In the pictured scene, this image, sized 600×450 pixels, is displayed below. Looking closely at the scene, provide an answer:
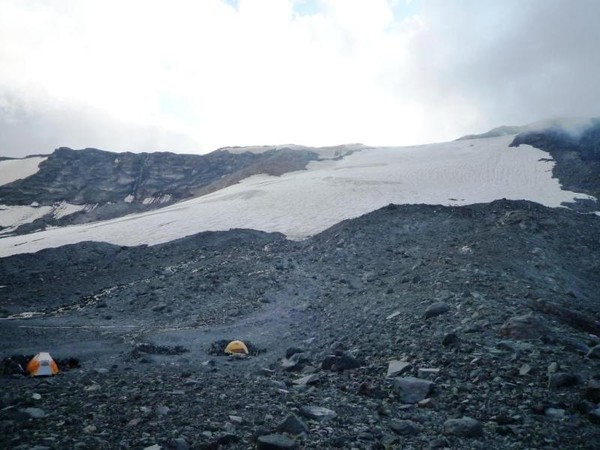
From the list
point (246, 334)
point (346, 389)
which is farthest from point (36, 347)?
point (346, 389)

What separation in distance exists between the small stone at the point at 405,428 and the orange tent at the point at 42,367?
5107 millimetres

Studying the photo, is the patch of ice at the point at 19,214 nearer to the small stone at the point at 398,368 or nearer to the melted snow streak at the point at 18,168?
the melted snow streak at the point at 18,168

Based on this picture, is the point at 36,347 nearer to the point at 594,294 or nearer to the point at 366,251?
the point at 366,251

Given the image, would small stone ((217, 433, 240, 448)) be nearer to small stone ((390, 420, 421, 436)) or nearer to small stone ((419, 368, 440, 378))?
small stone ((390, 420, 421, 436))

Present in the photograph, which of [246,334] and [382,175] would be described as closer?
[246,334]

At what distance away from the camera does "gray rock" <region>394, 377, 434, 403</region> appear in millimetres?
5258

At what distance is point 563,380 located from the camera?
509cm

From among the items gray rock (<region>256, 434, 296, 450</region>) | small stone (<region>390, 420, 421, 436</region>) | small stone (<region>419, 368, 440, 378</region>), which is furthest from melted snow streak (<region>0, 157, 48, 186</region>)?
small stone (<region>390, 420, 421, 436</region>)

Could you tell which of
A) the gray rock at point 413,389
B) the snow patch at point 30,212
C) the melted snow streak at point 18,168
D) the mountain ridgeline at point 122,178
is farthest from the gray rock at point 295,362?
the melted snow streak at point 18,168

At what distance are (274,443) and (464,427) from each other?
74.5 inches

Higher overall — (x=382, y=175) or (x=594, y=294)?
(x=382, y=175)

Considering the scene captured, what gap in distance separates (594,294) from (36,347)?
41.3 feet

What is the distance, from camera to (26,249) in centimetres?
2184

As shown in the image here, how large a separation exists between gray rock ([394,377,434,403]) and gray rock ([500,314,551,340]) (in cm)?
195
